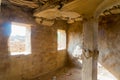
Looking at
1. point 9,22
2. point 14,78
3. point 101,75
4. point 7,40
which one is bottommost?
point 101,75

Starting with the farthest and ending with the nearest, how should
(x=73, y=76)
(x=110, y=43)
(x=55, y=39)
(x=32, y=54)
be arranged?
(x=55, y=39) → (x=110, y=43) → (x=73, y=76) → (x=32, y=54)

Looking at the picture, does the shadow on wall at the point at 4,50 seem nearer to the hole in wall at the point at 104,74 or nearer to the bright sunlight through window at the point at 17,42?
the bright sunlight through window at the point at 17,42

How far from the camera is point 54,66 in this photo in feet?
15.8

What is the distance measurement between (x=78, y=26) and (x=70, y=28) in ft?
1.48

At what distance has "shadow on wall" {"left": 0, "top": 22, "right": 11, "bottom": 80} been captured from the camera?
2.98 metres

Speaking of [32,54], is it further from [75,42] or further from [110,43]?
[110,43]

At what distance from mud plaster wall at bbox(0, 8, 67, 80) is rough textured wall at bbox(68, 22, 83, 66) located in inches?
18.1

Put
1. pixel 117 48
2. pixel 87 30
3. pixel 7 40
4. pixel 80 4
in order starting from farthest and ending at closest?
1. pixel 117 48
2. pixel 7 40
3. pixel 87 30
4. pixel 80 4

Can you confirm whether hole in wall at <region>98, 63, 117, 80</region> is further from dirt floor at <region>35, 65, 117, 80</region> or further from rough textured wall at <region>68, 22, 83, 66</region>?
rough textured wall at <region>68, 22, 83, 66</region>

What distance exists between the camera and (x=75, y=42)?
5.55m

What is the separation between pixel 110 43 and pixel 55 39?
80.1 inches

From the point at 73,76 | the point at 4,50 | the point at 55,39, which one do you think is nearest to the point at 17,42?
the point at 55,39

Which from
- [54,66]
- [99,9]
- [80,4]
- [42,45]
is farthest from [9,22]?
[54,66]

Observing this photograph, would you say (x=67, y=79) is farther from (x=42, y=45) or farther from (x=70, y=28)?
(x=70, y=28)
